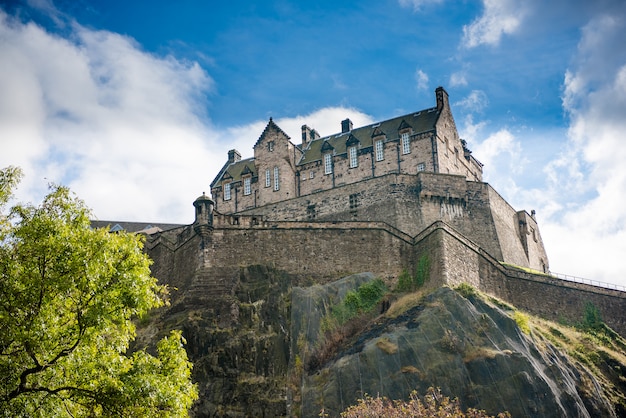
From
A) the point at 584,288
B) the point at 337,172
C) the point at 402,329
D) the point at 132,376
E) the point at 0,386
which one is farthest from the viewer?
the point at 337,172

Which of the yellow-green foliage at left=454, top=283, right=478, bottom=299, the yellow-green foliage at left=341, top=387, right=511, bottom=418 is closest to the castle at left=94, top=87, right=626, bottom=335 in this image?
the yellow-green foliage at left=454, top=283, right=478, bottom=299

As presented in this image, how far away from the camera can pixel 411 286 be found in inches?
1820

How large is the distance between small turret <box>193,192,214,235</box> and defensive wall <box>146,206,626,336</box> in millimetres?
90

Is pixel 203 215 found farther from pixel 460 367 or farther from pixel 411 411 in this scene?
pixel 411 411

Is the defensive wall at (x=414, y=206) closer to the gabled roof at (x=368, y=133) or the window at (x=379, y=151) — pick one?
the window at (x=379, y=151)

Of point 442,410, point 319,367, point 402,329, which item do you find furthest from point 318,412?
point 442,410

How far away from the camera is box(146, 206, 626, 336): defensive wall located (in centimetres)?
4553

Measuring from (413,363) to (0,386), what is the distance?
22.4 meters

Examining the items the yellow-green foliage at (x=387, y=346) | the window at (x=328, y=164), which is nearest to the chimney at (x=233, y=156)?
the window at (x=328, y=164)

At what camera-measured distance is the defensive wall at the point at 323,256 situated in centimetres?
4553

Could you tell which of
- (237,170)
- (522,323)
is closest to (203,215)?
(522,323)

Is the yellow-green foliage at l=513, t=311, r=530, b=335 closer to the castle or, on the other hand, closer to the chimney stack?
the castle

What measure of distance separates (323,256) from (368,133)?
20.4 meters

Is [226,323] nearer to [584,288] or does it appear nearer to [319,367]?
[319,367]
